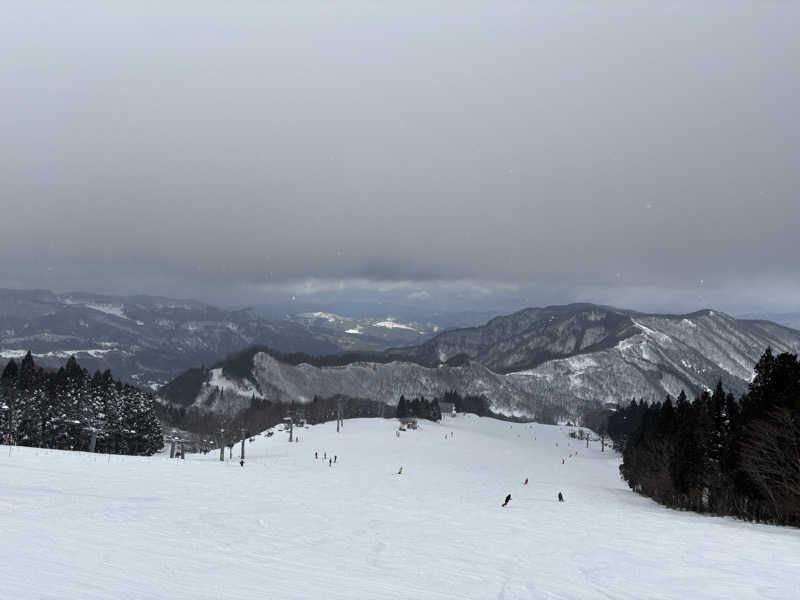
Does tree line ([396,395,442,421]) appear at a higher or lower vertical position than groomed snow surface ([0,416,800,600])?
lower

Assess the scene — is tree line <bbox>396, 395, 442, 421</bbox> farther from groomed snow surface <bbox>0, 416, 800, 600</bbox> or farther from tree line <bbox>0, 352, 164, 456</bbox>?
groomed snow surface <bbox>0, 416, 800, 600</bbox>

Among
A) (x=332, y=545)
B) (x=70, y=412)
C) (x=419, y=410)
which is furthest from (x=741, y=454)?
(x=419, y=410)

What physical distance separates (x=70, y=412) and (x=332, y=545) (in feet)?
221

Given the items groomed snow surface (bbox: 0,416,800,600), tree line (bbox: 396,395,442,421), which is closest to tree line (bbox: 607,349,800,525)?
groomed snow surface (bbox: 0,416,800,600)

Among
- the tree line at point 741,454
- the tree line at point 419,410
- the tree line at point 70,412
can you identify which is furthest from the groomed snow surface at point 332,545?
the tree line at point 419,410

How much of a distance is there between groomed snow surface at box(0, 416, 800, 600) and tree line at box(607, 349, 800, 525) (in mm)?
6640

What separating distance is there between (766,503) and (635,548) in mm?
22497

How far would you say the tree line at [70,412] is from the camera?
6325 centimetres

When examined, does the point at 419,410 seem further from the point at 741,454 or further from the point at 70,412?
the point at 741,454

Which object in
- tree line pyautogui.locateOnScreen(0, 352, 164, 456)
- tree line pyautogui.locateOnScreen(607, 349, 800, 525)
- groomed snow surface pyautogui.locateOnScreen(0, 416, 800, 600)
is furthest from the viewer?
tree line pyautogui.locateOnScreen(0, 352, 164, 456)

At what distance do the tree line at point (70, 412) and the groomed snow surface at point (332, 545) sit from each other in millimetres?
34604

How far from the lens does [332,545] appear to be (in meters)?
15.7

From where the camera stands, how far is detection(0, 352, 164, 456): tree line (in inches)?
2490

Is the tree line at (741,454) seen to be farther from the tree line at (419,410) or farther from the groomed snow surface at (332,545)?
the tree line at (419,410)
